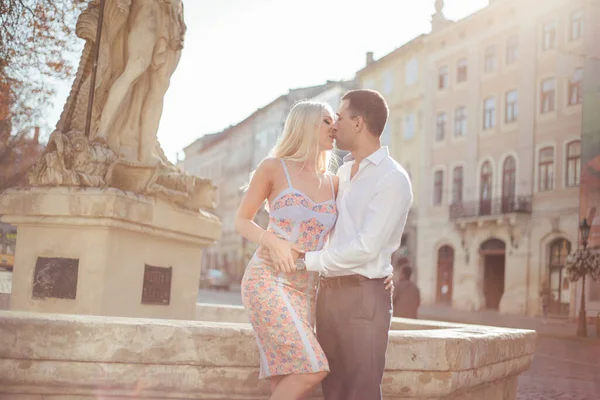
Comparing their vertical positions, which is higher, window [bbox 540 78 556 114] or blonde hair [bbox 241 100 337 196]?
window [bbox 540 78 556 114]

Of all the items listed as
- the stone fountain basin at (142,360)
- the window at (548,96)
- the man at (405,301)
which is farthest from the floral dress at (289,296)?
the window at (548,96)

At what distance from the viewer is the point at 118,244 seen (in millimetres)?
5527

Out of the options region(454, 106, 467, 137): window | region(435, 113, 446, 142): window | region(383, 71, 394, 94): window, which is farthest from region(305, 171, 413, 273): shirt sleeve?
region(383, 71, 394, 94): window

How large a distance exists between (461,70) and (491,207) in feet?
25.1

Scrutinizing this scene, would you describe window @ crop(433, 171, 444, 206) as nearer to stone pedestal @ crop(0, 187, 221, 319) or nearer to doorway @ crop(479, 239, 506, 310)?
doorway @ crop(479, 239, 506, 310)

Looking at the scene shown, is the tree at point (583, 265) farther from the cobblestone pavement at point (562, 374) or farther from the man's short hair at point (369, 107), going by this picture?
the man's short hair at point (369, 107)

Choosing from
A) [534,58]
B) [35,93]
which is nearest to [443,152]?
[534,58]

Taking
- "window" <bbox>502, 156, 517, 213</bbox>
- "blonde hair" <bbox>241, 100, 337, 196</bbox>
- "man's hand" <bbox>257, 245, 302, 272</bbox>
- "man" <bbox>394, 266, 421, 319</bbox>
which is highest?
"window" <bbox>502, 156, 517, 213</bbox>

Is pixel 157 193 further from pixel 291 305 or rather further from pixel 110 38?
pixel 291 305

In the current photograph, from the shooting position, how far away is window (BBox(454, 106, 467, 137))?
3897cm

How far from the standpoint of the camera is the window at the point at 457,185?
38812mm

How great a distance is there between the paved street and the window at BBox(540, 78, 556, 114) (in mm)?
15143

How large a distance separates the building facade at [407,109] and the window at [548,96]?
947 centimetres

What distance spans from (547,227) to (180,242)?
2845 cm
